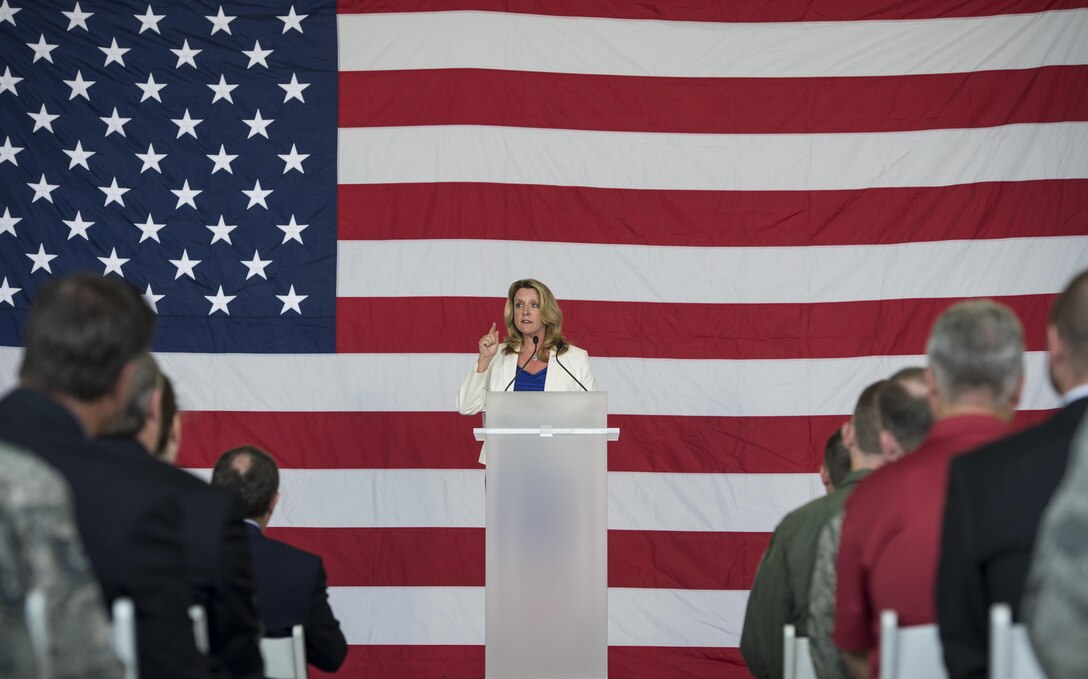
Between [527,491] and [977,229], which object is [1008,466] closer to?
[527,491]

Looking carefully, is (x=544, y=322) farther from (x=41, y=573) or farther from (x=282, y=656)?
(x=41, y=573)

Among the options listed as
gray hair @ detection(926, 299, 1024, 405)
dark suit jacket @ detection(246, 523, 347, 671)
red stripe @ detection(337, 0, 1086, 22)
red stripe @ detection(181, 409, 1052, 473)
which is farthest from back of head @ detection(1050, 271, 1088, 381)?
red stripe @ detection(337, 0, 1086, 22)

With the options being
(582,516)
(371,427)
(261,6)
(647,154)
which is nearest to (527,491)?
(582,516)

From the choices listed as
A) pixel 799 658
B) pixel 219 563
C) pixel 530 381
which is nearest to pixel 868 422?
pixel 799 658

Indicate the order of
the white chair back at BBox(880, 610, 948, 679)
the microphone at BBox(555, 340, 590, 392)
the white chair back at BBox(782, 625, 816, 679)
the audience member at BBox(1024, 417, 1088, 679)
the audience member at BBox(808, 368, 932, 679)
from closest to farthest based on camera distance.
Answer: the audience member at BBox(1024, 417, 1088, 679), the white chair back at BBox(880, 610, 948, 679), the audience member at BBox(808, 368, 932, 679), the white chair back at BBox(782, 625, 816, 679), the microphone at BBox(555, 340, 590, 392)

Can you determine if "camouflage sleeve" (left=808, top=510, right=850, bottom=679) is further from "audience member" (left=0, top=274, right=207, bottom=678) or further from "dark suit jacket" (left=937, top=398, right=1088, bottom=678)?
"audience member" (left=0, top=274, right=207, bottom=678)

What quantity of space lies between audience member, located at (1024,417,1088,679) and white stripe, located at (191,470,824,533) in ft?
13.3

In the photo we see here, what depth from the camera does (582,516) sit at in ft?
13.2

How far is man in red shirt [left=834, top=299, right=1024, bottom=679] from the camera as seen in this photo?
1958 millimetres

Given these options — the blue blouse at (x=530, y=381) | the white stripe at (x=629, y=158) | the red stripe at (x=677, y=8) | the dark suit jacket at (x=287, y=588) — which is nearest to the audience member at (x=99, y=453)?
the dark suit jacket at (x=287, y=588)

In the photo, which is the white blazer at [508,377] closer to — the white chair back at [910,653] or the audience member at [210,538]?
the audience member at [210,538]

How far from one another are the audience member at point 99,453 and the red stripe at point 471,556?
3.75 meters

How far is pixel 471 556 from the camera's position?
5445 mm

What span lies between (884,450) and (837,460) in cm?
53
